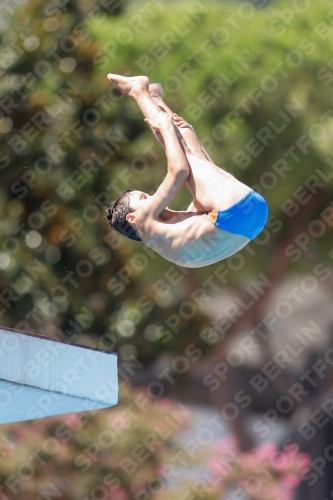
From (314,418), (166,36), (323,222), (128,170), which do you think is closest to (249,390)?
(314,418)

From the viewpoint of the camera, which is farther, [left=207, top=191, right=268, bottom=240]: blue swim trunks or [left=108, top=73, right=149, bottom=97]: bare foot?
[left=108, top=73, right=149, bottom=97]: bare foot

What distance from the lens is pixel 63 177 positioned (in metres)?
12.2

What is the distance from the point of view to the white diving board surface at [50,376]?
521cm

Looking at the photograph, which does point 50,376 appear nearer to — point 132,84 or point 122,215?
point 122,215

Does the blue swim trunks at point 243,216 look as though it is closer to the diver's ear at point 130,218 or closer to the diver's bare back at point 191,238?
the diver's bare back at point 191,238

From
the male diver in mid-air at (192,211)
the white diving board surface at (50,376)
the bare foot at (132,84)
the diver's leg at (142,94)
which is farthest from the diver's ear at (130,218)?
the white diving board surface at (50,376)

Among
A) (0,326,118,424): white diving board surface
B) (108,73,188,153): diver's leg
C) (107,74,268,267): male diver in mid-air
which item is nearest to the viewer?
(107,74,268,267): male diver in mid-air

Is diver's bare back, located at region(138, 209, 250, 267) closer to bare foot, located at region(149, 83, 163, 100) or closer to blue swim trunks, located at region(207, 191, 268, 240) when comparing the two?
blue swim trunks, located at region(207, 191, 268, 240)

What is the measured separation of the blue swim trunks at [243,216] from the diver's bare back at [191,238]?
0.03m

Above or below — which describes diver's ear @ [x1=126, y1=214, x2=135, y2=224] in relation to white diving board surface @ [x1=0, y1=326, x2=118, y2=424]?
above

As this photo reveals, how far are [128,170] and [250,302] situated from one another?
2.50 metres

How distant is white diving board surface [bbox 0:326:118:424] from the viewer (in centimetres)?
521

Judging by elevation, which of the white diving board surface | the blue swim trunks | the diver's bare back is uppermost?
the blue swim trunks

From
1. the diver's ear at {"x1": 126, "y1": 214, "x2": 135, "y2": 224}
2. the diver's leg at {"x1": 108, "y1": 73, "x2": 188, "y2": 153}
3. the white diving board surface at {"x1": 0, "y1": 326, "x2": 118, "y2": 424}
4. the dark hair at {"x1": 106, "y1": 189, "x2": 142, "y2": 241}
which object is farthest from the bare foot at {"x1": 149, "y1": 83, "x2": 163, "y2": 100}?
the white diving board surface at {"x1": 0, "y1": 326, "x2": 118, "y2": 424}
